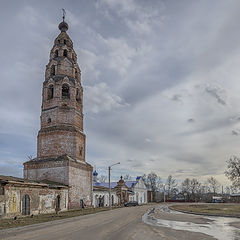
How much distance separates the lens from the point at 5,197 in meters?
22.1

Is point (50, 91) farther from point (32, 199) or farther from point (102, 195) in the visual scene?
point (102, 195)

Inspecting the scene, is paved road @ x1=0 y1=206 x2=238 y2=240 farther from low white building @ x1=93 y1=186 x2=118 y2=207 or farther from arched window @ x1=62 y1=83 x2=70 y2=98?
low white building @ x1=93 y1=186 x2=118 y2=207

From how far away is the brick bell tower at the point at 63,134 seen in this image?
33.1 metres

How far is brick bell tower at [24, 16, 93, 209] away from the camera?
3312 centimetres

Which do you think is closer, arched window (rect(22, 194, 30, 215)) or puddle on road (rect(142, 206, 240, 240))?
puddle on road (rect(142, 206, 240, 240))

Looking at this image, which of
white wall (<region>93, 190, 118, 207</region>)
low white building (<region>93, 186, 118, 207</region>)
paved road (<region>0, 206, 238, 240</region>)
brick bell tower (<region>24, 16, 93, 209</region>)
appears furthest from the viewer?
low white building (<region>93, 186, 118, 207</region>)

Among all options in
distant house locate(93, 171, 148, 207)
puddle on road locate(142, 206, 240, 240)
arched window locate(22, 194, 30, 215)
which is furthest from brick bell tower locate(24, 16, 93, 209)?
puddle on road locate(142, 206, 240, 240)

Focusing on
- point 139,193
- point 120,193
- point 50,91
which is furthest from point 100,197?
point 139,193

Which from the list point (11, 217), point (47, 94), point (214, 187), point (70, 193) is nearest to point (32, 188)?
point (11, 217)

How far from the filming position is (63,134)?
34438 mm

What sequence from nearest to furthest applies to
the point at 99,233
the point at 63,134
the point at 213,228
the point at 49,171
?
1. the point at 99,233
2. the point at 213,228
3. the point at 49,171
4. the point at 63,134

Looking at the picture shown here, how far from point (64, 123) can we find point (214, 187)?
10715cm

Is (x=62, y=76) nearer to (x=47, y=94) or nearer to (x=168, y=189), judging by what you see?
(x=47, y=94)

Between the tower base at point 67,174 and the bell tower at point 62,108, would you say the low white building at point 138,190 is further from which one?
the bell tower at point 62,108
